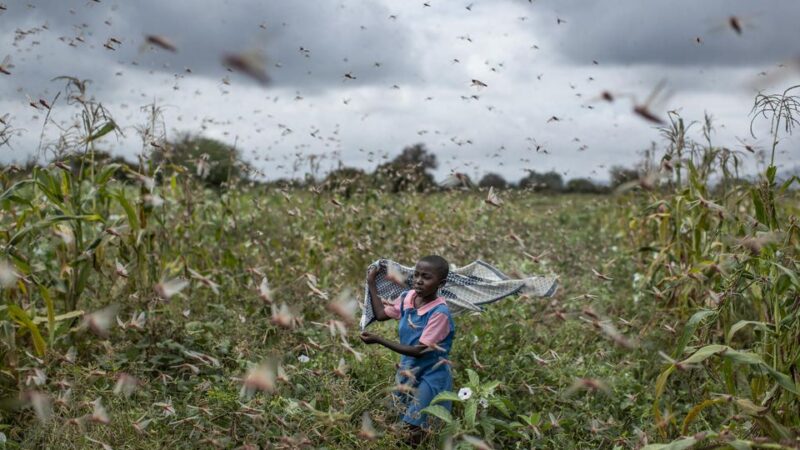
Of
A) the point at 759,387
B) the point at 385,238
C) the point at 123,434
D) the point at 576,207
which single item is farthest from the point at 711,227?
the point at 576,207

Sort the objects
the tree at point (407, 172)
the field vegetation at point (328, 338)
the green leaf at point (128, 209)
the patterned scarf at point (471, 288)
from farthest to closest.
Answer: the tree at point (407, 172) → the green leaf at point (128, 209) → the patterned scarf at point (471, 288) → the field vegetation at point (328, 338)

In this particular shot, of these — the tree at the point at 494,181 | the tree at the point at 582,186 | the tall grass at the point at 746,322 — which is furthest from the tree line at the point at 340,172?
the tree at the point at 582,186

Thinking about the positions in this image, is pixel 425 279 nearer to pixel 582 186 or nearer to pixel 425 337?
pixel 425 337

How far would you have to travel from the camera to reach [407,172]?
7.73 m

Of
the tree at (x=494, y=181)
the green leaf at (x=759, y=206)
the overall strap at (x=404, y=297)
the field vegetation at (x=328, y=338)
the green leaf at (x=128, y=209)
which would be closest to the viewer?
the field vegetation at (x=328, y=338)

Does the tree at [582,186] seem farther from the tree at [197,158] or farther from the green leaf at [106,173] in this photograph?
the green leaf at [106,173]

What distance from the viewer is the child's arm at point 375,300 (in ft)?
13.5

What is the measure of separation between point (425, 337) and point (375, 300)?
523 millimetres

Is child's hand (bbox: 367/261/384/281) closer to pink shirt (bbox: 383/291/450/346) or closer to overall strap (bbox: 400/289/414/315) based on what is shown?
overall strap (bbox: 400/289/414/315)

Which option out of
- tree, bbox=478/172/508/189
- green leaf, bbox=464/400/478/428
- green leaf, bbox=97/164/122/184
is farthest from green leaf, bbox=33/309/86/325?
tree, bbox=478/172/508/189

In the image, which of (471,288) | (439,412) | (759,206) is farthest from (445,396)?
(759,206)

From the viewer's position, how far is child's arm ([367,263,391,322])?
4121 millimetres

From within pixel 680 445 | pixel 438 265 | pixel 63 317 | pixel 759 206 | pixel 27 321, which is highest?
pixel 759 206

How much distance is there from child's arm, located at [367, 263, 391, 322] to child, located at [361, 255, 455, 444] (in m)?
0.16
